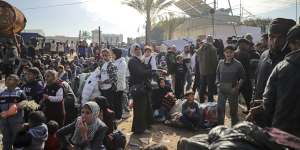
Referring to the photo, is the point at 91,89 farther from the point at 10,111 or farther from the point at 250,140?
the point at 250,140

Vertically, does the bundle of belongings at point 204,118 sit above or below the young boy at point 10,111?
below

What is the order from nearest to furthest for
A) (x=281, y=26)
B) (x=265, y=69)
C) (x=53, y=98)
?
(x=281, y=26)
(x=265, y=69)
(x=53, y=98)

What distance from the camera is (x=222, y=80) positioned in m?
8.80

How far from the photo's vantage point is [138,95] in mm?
8750

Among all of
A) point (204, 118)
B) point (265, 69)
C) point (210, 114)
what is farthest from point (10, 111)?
point (210, 114)

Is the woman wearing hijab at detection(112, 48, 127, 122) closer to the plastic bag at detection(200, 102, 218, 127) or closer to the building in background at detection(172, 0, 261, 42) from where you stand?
the plastic bag at detection(200, 102, 218, 127)

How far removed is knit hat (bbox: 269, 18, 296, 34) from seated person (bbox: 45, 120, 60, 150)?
394cm

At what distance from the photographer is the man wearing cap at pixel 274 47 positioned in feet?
14.2

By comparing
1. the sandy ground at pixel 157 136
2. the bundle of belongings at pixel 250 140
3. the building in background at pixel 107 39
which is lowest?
the sandy ground at pixel 157 136

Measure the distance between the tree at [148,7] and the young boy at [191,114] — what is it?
62.5ft

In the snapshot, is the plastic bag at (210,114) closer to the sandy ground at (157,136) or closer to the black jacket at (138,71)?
the sandy ground at (157,136)

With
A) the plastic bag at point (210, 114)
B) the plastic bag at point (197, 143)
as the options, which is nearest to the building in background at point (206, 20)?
the plastic bag at point (210, 114)

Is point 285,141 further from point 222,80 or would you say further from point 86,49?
point 86,49

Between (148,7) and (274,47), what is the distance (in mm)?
24534
